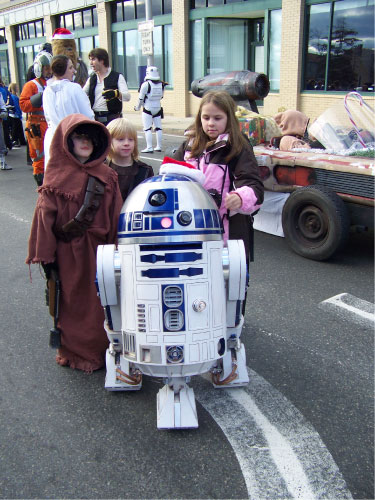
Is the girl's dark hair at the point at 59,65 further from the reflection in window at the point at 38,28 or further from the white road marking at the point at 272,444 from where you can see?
the reflection in window at the point at 38,28

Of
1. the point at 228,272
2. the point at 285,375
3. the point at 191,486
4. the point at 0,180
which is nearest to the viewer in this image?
the point at 191,486

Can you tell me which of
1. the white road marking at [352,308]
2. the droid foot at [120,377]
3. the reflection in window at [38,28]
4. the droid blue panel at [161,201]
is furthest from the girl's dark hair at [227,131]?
the reflection in window at [38,28]

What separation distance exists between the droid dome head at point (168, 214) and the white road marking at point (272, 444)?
1.01m

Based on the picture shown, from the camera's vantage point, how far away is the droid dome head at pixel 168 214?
223cm

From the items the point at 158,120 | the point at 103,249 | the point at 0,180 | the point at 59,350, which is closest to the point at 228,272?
the point at 103,249

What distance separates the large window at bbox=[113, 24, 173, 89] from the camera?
67.7 ft

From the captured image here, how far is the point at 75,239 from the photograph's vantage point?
287 centimetres

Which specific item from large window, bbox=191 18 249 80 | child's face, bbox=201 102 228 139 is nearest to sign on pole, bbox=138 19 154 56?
large window, bbox=191 18 249 80

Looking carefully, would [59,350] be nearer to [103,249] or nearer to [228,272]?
[103,249]

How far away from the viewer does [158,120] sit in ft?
39.7

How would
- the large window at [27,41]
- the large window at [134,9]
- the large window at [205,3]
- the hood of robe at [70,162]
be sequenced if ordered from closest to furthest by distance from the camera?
the hood of robe at [70,162]
the large window at [205,3]
the large window at [134,9]
the large window at [27,41]

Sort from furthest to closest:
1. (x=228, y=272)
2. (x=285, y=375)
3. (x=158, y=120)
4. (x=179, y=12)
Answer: (x=179, y=12), (x=158, y=120), (x=285, y=375), (x=228, y=272)

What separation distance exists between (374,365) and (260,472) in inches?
49.3

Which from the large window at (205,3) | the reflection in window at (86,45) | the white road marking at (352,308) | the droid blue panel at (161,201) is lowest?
the white road marking at (352,308)
